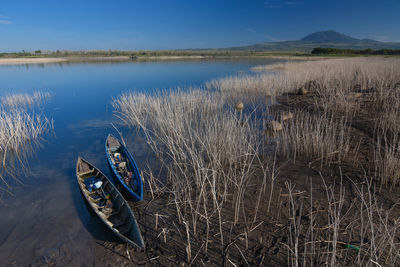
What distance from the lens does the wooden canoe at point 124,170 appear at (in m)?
4.80

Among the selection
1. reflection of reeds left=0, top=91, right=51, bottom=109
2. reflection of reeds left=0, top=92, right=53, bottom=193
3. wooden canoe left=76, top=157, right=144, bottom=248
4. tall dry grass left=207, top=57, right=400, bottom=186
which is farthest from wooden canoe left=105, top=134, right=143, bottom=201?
reflection of reeds left=0, top=91, right=51, bottom=109

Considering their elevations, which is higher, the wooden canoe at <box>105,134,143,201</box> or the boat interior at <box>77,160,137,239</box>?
the wooden canoe at <box>105,134,143,201</box>

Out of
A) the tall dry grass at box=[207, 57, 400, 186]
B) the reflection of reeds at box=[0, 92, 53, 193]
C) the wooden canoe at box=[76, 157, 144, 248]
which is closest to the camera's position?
the wooden canoe at box=[76, 157, 144, 248]

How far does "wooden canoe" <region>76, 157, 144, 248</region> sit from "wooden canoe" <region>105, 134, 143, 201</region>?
0.99 feet

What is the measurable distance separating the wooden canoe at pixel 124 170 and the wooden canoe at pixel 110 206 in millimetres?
301

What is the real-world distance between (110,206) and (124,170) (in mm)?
1489

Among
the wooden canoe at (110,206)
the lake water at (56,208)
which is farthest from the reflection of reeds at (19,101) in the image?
the wooden canoe at (110,206)

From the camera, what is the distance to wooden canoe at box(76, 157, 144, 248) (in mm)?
3595

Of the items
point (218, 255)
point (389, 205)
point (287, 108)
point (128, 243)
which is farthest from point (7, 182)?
point (287, 108)

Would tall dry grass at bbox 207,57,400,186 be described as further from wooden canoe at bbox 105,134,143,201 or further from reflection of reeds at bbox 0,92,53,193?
reflection of reeds at bbox 0,92,53,193

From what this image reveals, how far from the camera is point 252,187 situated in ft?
16.4

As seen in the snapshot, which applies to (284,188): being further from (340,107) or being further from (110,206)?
(340,107)

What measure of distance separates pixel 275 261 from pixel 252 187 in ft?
6.46

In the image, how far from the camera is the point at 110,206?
4484 millimetres
